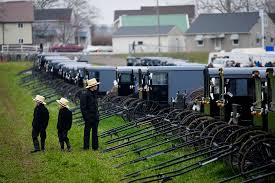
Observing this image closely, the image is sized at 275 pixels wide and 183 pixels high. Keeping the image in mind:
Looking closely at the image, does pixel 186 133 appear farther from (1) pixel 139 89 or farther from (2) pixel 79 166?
(1) pixel 139 89

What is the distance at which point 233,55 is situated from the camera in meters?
62.2

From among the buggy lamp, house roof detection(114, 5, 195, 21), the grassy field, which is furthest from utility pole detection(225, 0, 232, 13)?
the buggy lamp

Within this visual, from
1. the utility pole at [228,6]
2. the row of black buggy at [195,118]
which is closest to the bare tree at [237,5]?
→ the utility pole at [228,6]

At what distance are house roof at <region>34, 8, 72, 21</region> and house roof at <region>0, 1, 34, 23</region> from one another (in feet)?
41.5

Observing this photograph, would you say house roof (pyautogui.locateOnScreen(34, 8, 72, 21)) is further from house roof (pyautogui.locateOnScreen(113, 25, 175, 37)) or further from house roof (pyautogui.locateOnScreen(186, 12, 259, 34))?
house roof (pyautogui.locateOnScreen(186, 12, 259, 34))

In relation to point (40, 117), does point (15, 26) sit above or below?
above

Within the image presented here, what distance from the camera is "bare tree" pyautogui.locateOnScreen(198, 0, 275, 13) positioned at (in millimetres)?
121381

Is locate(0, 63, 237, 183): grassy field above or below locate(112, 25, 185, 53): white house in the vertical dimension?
below

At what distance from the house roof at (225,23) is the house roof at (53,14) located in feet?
78.2

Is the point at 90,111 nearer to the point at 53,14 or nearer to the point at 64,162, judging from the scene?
the point at 64,162

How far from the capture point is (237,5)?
125062mm

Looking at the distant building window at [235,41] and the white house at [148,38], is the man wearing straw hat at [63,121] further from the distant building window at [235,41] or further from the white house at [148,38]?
the white house at [148,38]

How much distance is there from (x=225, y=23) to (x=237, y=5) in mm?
24477

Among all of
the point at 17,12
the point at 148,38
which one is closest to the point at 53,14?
the point at 17,12
